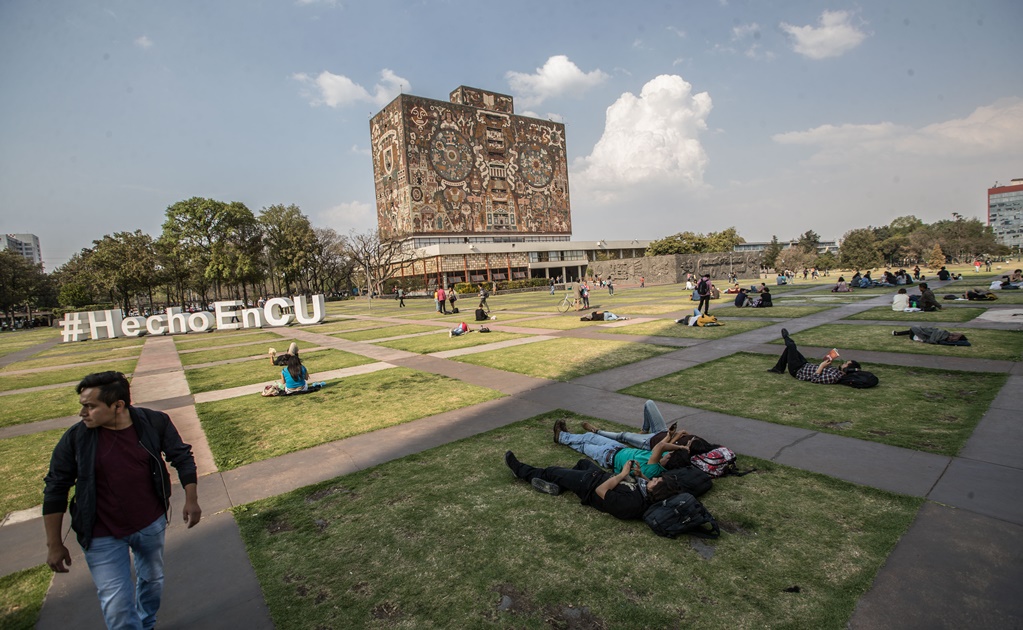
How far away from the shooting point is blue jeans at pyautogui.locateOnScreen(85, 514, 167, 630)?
108 inches

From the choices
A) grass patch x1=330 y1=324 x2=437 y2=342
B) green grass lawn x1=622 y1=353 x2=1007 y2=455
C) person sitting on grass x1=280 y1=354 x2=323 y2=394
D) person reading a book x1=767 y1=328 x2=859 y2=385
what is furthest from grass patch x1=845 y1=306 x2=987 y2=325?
person sitting on grass x1=280 y1=354 x2=323 y2=394

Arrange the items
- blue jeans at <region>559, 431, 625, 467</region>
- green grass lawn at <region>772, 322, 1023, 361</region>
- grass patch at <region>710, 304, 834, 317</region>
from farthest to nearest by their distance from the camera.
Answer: grass patch at <region>710, 304, 834, 317</region> → green grass lawn at <region>772, 322, 1023, 361</region> → blue jeans at <region>559, 431, 625, 467</region>

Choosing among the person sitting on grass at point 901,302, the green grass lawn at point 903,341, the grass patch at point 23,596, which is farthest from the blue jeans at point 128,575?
the person sitting on grass at point 901,302

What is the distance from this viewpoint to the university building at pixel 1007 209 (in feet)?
507

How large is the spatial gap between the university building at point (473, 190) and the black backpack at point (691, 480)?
66.2 metres

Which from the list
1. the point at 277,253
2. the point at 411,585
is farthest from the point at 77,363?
the point at 277,253

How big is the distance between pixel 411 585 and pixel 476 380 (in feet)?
21.9

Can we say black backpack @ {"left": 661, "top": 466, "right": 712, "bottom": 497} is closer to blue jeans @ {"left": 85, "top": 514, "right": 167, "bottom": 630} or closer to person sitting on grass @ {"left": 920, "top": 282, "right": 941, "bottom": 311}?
blue jeans @ {"left": 85, "top": 514, "right": 167, "bottom": 630}

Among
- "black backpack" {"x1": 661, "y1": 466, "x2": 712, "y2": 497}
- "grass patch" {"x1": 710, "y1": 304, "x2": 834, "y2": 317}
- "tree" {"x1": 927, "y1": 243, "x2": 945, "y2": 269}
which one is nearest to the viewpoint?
"black backpack" {"x1": 661, "y1": 466, "x2": 712, "y2": 497}

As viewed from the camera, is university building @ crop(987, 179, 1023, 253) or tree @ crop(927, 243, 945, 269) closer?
tree @ crop(927, 243, 945, 269)

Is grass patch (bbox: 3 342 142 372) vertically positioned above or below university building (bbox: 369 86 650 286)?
below

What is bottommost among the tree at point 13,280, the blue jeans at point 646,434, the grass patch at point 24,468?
the grass patch at point 24,468

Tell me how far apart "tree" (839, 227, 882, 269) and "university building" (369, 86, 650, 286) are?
41.3 m

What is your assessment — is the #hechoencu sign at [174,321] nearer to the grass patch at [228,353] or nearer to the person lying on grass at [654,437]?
the grass patch at [228,353]
